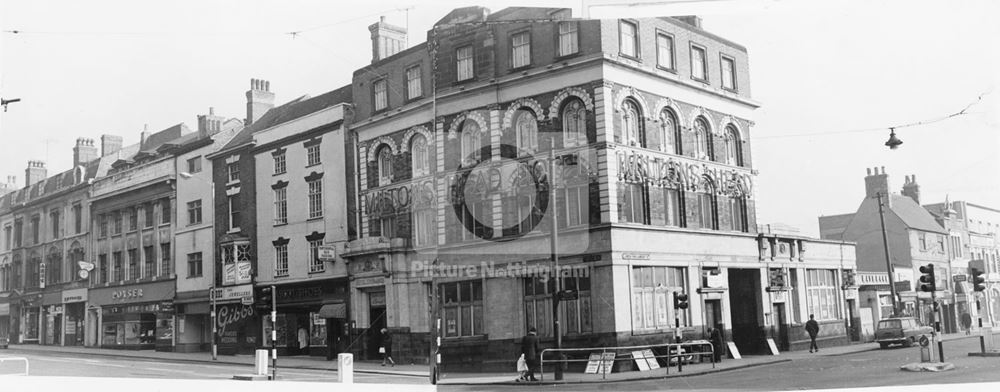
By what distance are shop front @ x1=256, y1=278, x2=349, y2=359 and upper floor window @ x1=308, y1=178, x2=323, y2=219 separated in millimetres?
1433

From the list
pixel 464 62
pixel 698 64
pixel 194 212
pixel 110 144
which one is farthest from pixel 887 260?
pixel 110 144

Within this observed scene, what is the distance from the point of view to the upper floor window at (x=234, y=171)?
54.1ft

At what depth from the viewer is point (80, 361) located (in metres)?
Answer: 13.8

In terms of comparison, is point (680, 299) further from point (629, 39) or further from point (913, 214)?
point (629, 39)

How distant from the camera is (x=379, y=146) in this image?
15.4m

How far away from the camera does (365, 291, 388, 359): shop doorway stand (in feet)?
52.6

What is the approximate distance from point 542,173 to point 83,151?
299 inches

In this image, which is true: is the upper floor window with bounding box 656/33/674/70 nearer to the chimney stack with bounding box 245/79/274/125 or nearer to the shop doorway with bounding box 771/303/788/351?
the shop doorway with bounding box 771/303/788/351

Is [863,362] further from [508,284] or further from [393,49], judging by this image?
[393,49]

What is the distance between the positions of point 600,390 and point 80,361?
28.1ft

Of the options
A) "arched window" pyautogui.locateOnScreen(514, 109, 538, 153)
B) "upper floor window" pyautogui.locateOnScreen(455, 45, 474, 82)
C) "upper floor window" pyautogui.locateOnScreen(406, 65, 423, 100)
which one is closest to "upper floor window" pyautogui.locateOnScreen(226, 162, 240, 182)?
"upper floor window" pyautogui.locateOnScreen(406, 65, 423, 100)

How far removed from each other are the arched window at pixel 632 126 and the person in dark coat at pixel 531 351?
3.65m

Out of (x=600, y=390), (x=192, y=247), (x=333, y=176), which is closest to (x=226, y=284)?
(x=192, y=247)

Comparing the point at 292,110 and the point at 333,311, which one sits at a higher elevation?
the point at 292,110
